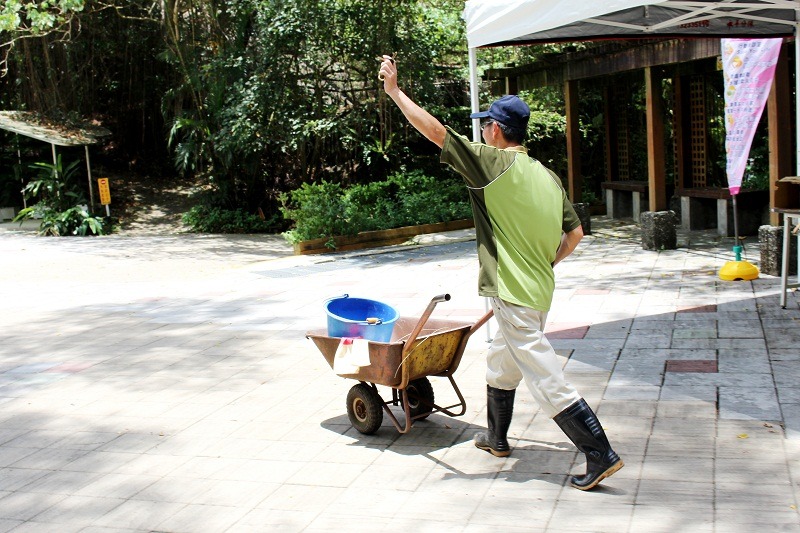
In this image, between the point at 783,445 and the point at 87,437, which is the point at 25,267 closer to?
the point at 87,437

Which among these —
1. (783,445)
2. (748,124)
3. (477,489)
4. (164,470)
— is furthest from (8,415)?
(748,124)

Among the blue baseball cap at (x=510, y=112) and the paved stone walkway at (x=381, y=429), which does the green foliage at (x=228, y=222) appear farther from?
the blue baseball cap at (x=510, y=112)

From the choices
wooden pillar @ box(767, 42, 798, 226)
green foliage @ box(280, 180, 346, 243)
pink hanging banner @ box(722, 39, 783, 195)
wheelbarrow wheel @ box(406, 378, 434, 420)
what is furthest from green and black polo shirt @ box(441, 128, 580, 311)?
green foliage @ box(280, 180, 346, 243)

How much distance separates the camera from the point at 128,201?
2064cm

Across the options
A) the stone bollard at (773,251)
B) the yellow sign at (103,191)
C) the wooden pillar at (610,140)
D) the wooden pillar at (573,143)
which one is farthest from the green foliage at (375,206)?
the stone bollard at (773,251)

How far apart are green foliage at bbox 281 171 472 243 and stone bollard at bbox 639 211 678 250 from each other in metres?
4.37

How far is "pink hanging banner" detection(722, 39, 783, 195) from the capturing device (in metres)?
8.81

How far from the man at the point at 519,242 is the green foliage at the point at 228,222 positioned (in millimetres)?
14179

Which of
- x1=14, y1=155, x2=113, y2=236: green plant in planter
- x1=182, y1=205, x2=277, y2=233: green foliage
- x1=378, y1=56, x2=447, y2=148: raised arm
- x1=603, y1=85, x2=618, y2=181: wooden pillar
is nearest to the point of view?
x1=378, y1=56, x2=447, y2=148: raised arm

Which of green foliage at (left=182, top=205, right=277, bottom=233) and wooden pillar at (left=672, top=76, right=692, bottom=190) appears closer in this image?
wooden pillar at (left=672, top=76, right=692, bottom=190)

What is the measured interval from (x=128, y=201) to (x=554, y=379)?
59.6ft

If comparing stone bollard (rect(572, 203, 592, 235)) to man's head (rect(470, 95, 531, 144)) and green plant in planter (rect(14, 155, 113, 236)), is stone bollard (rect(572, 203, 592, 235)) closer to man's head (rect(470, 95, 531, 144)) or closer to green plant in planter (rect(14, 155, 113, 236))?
man's head (rect(470, 95, 531, 144))

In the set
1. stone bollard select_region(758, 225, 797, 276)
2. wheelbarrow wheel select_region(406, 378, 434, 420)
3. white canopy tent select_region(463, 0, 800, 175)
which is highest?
white canopy tent select_region(463, 0, 800, 175)

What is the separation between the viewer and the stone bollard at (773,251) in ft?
28.8
